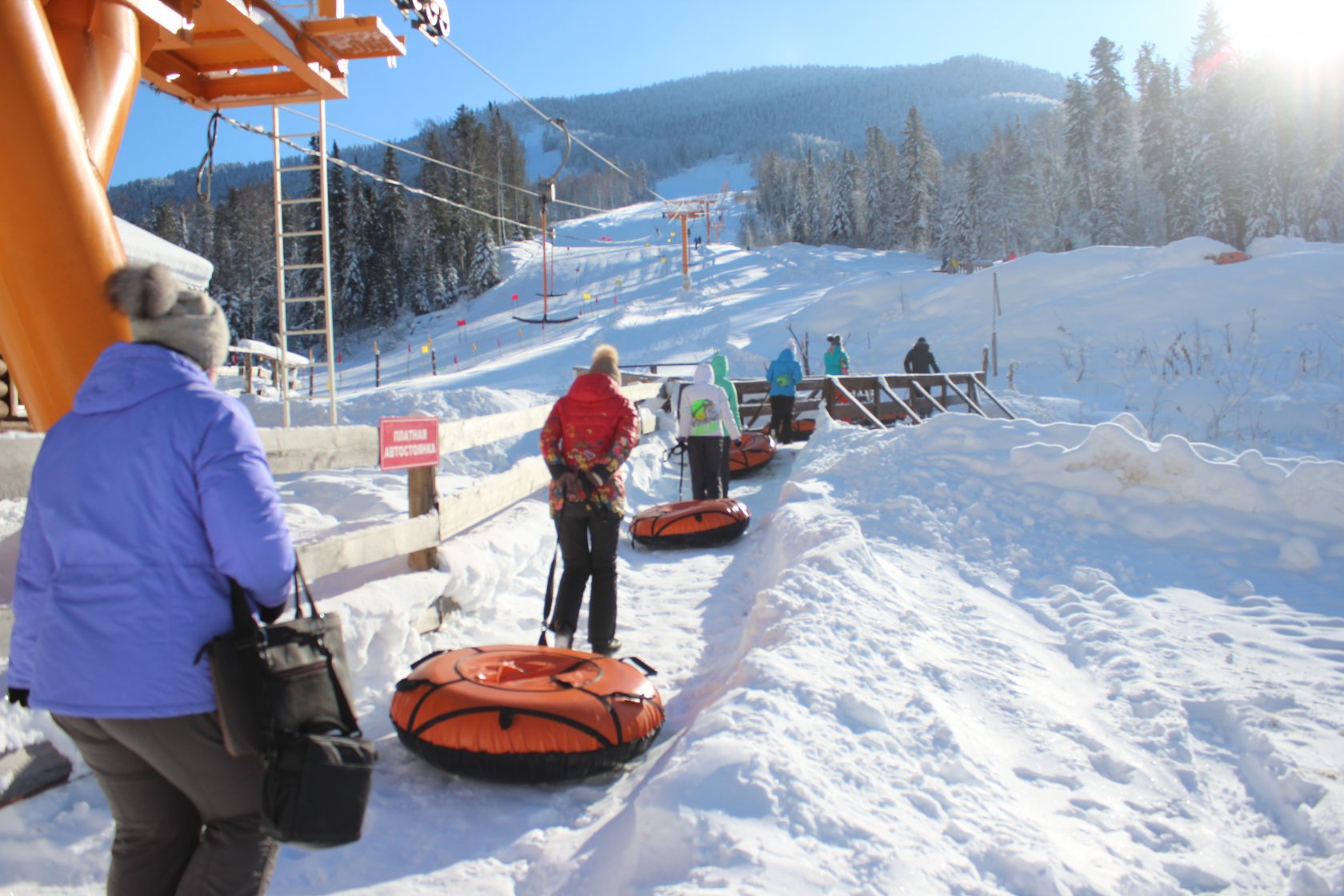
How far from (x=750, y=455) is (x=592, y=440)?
697 cm

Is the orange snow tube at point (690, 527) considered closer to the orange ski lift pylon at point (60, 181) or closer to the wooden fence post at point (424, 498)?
the wooden fence post at point (424, 498)

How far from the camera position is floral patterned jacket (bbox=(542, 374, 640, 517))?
4617 mm

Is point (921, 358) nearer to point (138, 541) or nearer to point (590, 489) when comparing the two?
point (590, 489)

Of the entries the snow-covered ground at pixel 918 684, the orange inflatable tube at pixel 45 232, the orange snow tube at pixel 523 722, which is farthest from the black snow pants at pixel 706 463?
the orange inflatable tube at pixel 45 232

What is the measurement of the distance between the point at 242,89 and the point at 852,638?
253 inches

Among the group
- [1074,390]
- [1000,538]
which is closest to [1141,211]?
[1074,390]

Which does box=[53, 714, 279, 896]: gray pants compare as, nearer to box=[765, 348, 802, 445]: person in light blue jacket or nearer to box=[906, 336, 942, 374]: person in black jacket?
box=[765, 348, 802, 445]: person in light blue jacket

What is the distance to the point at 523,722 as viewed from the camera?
312 cm

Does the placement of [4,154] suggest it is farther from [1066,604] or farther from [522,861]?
[1066,604]

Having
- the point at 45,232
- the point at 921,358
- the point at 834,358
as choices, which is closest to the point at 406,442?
the point at 45,232

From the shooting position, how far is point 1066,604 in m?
5.34

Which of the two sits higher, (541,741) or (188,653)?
(188,653)

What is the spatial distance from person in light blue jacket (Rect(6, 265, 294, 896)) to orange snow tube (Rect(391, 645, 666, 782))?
4.51ft

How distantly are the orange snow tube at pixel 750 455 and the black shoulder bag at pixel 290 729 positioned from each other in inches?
375
